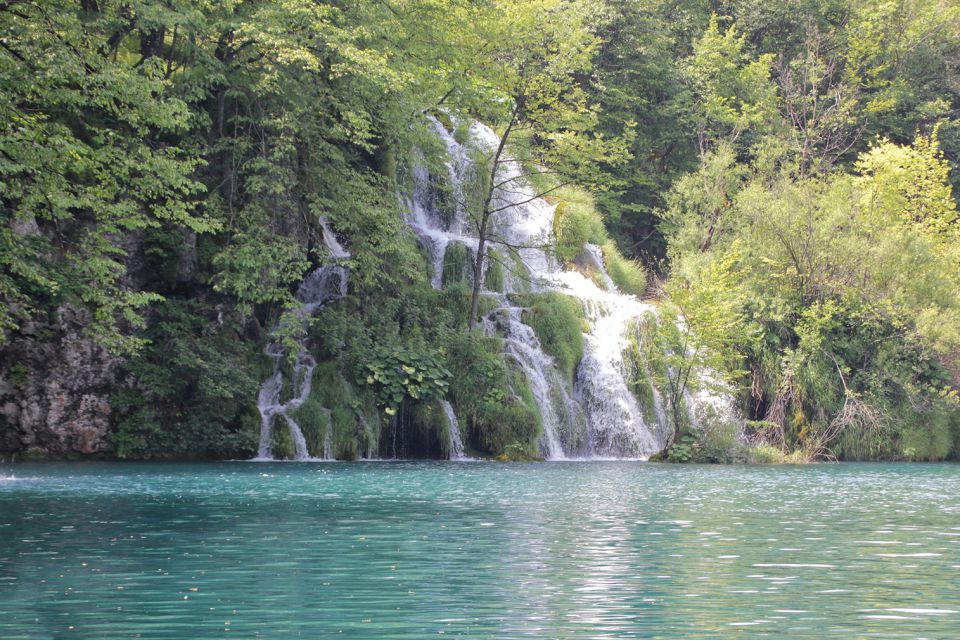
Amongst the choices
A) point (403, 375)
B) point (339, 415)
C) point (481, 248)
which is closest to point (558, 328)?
point (481, 248)

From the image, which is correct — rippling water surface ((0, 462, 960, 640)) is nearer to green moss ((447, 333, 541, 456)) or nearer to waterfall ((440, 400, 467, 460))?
waterfall ((440, 400, 467, 460))

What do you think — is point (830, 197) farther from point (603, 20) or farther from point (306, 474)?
point (306, 474)

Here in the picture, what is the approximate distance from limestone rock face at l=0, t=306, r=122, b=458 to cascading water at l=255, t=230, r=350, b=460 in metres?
3.23

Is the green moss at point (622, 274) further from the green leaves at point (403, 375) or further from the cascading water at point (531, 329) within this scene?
the green leaves at point (403, 375)

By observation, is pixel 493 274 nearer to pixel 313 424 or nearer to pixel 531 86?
pixel 531 86

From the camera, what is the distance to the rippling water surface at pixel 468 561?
633 centimetres

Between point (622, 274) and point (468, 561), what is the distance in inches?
1018

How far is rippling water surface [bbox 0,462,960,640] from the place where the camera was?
633cm

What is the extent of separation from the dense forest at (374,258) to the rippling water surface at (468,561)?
5536 mm

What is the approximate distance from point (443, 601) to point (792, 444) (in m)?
21.6

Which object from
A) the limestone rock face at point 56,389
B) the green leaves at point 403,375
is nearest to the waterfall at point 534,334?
the green leaves at point 403,375

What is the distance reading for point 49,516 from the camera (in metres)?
11.6

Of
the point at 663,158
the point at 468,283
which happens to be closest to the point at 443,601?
the point at 468,283

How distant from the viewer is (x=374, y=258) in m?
24.3
